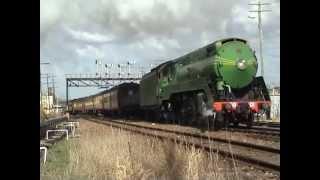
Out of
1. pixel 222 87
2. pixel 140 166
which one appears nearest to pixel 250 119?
pixel 222 87

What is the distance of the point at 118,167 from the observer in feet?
28.7

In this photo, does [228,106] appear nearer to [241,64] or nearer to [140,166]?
[241,64]

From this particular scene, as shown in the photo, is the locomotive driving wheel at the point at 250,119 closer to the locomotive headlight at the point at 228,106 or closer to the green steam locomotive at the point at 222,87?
the green steam locomotive at the point at 222,87

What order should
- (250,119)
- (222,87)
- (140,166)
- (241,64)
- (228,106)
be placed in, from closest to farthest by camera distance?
1. (140,166)
2. (228,106)
3. (250,119)
4. (222,87)
5. (241,64)

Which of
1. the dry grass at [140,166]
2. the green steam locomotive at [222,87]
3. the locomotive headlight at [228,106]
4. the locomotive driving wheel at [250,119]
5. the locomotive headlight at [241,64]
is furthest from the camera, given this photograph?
the locomotive headlight at [241,64]

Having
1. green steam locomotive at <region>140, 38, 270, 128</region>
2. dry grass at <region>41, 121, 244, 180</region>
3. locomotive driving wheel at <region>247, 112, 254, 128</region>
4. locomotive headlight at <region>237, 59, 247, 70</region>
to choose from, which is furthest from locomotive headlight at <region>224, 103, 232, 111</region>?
dry grass at <region>41, 121, 244, 180</region>

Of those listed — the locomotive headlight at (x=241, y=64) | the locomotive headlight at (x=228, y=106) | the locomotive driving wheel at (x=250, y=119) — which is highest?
the locomotive headlight at (x=241, y=64)

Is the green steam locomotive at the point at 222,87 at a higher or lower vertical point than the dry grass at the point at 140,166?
higher

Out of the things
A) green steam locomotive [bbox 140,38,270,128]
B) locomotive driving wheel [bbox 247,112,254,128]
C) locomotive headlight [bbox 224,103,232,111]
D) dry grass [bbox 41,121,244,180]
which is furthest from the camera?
locomotive driving wheel [bbox 247,112,254,128]

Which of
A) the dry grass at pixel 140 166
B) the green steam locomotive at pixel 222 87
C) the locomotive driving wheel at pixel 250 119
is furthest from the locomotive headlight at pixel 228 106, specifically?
the dry grass at pixel 140 166

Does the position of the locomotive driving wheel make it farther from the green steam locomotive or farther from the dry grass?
the dry grass
